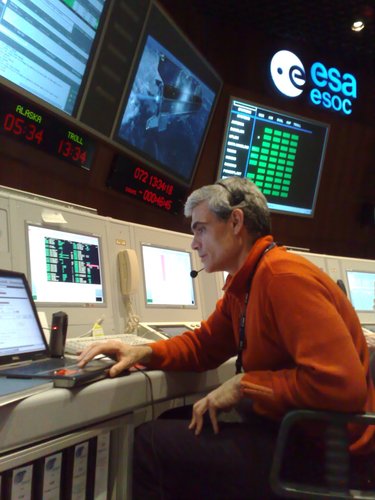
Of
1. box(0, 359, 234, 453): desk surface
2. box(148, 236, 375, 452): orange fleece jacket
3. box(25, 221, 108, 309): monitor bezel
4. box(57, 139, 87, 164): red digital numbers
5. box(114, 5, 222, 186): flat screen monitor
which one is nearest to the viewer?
box(0, 359, 234, 453): desk surface

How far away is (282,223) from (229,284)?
8.46 feet

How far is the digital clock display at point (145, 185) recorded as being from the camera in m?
2.92

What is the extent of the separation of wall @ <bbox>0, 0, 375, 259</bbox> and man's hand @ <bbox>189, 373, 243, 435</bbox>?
1578mm

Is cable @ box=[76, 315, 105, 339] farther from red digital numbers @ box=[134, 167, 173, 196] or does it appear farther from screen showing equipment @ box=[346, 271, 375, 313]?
screen showing equipment @ box=[346, 271, 375, 313]

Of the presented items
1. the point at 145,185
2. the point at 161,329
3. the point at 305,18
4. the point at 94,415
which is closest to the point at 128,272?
the point at 161,329

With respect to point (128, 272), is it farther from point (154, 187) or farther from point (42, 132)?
point (154, 187)

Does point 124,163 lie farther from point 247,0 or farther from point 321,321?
point 321,321

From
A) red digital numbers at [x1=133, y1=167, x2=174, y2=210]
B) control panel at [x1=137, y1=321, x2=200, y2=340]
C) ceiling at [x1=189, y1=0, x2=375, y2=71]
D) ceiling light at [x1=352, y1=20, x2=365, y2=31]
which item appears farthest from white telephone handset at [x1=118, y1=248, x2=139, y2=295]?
ceiling light at [x1=352, y1=20, x2=365, y2=31]

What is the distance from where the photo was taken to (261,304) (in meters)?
1.30

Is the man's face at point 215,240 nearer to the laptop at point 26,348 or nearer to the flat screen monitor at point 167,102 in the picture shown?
the laptop at point 26,348

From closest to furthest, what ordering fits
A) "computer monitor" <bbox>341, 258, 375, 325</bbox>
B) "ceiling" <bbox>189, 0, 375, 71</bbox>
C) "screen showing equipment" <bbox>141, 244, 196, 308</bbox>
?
1. "screen showing equipment" <bbox>141, 244, 196, 308</bbox>
2. "computer monitor" <bbox>341, 258, 375, 325</bbox>
3. "ceiling" <bbox>189, 0, 375, 71</bbox>

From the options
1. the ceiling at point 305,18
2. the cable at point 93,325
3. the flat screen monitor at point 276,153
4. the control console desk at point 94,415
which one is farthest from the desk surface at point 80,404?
the ceiling at point 305,18

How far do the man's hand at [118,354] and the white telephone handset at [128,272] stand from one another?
602 millimetres

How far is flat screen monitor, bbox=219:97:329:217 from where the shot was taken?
3.64 meters
